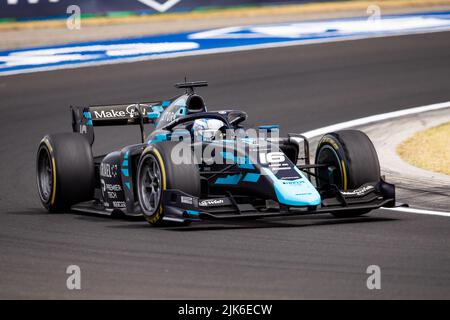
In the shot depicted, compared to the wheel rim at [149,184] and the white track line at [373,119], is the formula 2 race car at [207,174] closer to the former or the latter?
the wheel rim at [149,184]

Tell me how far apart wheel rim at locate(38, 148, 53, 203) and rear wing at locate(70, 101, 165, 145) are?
653 mm

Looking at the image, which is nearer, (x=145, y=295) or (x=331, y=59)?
(x=145, y=295)

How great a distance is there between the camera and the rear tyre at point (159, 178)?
1061 cm

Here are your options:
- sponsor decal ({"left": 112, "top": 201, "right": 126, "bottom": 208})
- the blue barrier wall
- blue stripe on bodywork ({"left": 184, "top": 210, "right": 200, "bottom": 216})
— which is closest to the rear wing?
sponsor decal ({"left": 112, "top": 201, "right": 126, "bottom": 208})

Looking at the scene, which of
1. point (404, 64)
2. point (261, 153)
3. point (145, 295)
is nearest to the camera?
point (145, 295)

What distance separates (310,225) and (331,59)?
13.2 meters

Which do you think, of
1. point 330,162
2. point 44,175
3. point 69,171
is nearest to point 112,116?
point 44,175

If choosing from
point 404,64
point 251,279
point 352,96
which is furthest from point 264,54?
point 251,279

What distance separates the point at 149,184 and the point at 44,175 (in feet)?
6.65

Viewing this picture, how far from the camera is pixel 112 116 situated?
13250 mm

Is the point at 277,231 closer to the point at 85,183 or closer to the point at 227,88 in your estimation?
the point at 85,183

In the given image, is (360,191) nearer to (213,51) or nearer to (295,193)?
(295,193)

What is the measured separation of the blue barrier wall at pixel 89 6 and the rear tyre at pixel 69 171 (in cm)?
1400

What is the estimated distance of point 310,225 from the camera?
10852 mm
